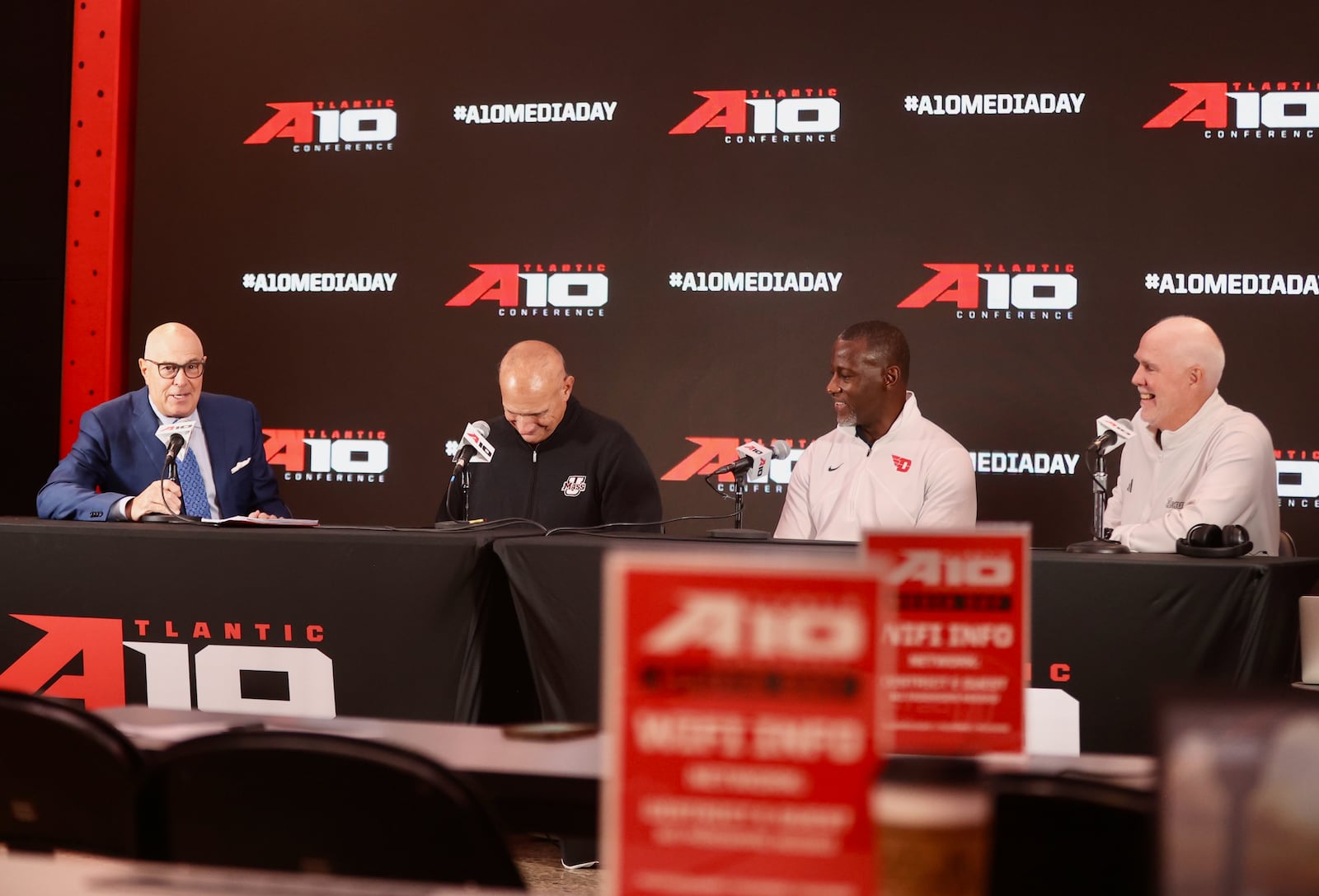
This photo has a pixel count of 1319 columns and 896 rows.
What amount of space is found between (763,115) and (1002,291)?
3.66ft

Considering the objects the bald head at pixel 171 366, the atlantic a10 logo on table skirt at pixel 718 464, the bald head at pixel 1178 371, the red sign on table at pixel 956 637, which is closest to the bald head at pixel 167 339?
the bald head at pixel 171 366

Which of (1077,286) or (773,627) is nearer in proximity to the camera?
(773,627)

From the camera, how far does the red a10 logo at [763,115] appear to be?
471cm

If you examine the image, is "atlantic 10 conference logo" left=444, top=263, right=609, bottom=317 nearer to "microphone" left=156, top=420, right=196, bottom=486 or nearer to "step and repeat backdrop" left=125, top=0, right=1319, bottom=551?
"step and repeat backdrop" left=125, top=0, right=1319, bottom=551

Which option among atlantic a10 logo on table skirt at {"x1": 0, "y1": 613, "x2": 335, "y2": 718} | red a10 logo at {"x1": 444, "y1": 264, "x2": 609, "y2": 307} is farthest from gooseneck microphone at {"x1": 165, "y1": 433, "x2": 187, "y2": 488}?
red a10 logo at {"x1": 444, "y1": 264, "x2": 609, "y2": 307}

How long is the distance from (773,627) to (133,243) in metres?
5.21

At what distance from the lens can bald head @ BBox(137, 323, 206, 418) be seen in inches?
155

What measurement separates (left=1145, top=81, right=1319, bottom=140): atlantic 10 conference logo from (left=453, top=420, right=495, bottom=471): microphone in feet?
9.10

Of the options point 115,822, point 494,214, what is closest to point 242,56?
point 494,214

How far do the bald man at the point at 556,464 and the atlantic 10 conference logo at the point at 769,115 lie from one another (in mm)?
1268

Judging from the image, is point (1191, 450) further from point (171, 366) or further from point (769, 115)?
point (171, 366)

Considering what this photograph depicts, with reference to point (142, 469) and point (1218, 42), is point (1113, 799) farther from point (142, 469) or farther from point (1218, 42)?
point (1218, 42)

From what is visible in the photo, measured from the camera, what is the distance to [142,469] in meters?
3.90

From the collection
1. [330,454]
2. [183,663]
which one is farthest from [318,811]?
[330,454]
